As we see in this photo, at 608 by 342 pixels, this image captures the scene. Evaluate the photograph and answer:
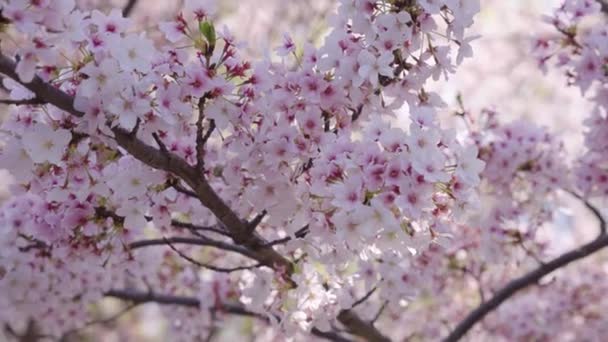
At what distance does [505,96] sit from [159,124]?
802 centimetres

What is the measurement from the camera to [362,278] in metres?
3.22

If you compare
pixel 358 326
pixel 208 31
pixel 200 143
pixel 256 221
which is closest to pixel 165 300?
pixel 358 326

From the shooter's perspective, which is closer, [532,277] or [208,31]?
[208,31]

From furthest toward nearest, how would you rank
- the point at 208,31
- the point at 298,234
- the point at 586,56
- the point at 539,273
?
the point at 539,273 → the point at 586,56 → the point at 298,234 → the point at 208,31

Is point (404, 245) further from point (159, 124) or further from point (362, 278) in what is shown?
point (362, 278)

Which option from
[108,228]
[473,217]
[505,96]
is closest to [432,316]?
[473,217]

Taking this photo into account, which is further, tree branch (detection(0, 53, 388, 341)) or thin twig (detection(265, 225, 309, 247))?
thin twig (detection(265, 225, 309, 247))

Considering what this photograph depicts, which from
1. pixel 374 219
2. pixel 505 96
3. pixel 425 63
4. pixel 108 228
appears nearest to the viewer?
pixel 374 219

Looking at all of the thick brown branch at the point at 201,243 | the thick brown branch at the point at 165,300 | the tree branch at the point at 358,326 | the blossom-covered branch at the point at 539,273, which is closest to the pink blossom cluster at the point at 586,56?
the blossom-covered branch at the point at 539,273

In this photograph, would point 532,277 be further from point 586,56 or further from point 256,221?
point 256,221

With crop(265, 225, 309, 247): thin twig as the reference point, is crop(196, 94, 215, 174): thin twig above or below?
above

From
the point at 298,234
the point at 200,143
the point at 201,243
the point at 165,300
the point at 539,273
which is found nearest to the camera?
the point at 200,143

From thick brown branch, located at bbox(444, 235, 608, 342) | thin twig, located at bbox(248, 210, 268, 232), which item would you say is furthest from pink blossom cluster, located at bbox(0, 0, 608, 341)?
thick brown branch, located at bbox(444, 235, 608, 342)

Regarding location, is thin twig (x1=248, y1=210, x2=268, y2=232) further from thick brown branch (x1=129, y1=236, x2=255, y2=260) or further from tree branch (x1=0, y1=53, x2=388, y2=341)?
thick brown branch (x1=129, y1=236, x2=255, y2=260)
